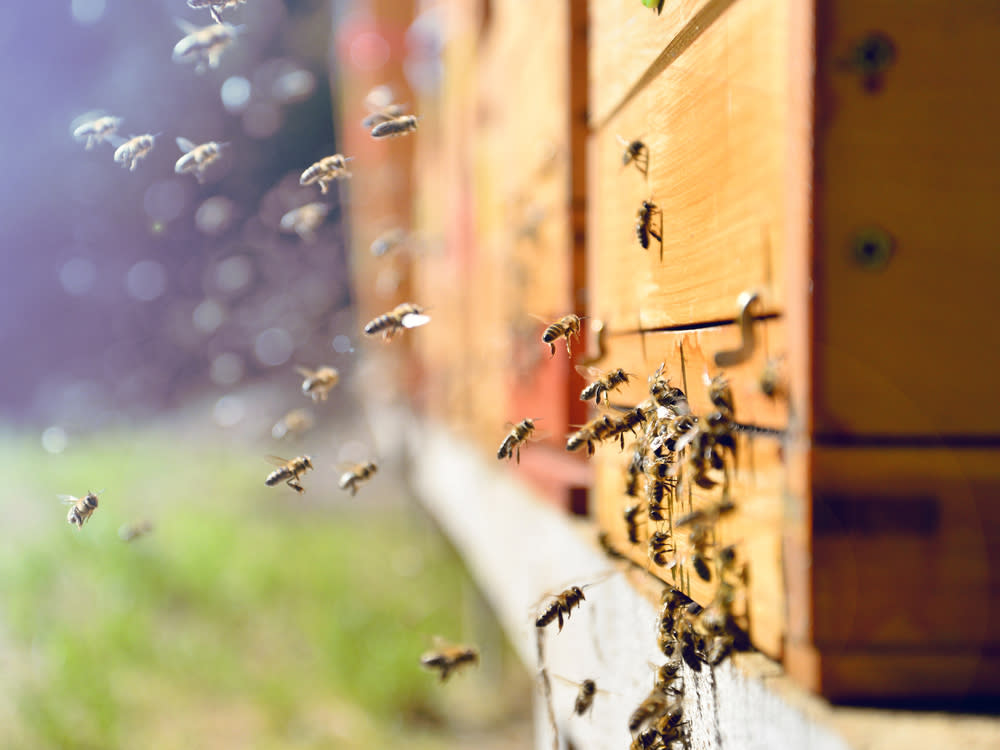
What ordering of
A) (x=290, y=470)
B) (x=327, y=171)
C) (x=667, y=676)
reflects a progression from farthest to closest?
(x=327, y=171)
(x=290, y=470)
(x=667, y=676)

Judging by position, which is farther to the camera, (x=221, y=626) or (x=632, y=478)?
(x=221, y=626)

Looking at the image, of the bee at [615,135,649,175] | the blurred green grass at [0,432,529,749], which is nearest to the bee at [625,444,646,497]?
the bee at [615,135,649,175]

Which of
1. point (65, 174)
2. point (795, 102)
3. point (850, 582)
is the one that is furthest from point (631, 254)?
point (65, 174)

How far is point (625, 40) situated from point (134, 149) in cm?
148

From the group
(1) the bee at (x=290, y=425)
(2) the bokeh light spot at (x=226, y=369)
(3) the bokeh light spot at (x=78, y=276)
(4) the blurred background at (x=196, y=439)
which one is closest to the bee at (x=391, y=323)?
(4) the blurred background at (x=196, y=439)

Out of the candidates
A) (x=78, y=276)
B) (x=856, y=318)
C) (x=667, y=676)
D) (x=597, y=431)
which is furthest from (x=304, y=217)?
(x=78, y=276)

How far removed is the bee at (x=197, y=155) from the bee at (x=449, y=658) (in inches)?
64.4

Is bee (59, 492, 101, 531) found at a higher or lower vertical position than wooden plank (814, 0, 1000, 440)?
lower

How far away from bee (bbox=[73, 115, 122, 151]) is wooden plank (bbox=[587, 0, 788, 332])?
1.65 metres

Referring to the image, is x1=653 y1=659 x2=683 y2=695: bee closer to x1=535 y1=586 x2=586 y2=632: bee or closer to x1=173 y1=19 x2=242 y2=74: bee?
x1=535 y1=586 x2=586 y2=632: bee

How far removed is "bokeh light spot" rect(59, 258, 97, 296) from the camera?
13914mm

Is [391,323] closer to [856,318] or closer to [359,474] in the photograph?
[359,474]

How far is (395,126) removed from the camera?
244cm

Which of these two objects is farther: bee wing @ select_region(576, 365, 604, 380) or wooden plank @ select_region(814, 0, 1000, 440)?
bee wing @ select_region(576, 365, 604, 380)
